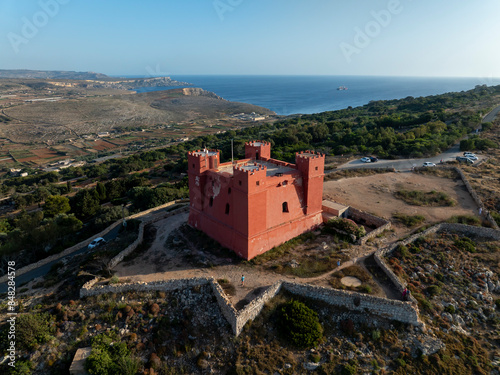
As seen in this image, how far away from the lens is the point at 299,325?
1534cm

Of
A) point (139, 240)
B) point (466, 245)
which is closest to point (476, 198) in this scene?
point (466, 245)

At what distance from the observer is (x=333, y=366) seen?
14.0 m

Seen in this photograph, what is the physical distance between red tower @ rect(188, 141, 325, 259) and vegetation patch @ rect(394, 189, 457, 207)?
11.5m

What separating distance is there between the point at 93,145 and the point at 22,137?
1079 inches

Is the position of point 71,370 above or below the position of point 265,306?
below

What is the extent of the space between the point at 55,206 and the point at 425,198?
3877 centimetres

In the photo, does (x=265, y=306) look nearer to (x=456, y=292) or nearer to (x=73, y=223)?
(x=456, y=292)

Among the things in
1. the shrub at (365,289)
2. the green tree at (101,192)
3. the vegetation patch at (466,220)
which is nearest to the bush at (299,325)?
the shrub at (365,289)

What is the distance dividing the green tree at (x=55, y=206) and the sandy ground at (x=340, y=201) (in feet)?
46.1

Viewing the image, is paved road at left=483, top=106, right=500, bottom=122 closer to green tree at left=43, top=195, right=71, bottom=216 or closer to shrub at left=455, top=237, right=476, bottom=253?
shrub at left=455, top=237, right=476, bottom=253

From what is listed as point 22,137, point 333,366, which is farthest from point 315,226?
point 22,137

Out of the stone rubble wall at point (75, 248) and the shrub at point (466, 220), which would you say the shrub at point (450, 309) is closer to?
the shrub at point (466, 220)

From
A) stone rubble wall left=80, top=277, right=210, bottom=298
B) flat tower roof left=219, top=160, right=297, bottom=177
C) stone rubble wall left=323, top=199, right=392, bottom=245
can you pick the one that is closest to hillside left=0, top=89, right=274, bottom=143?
flat tower roof left=219, top=160, right=297, bottom=177

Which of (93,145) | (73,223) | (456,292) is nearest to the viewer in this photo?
(456,292)
